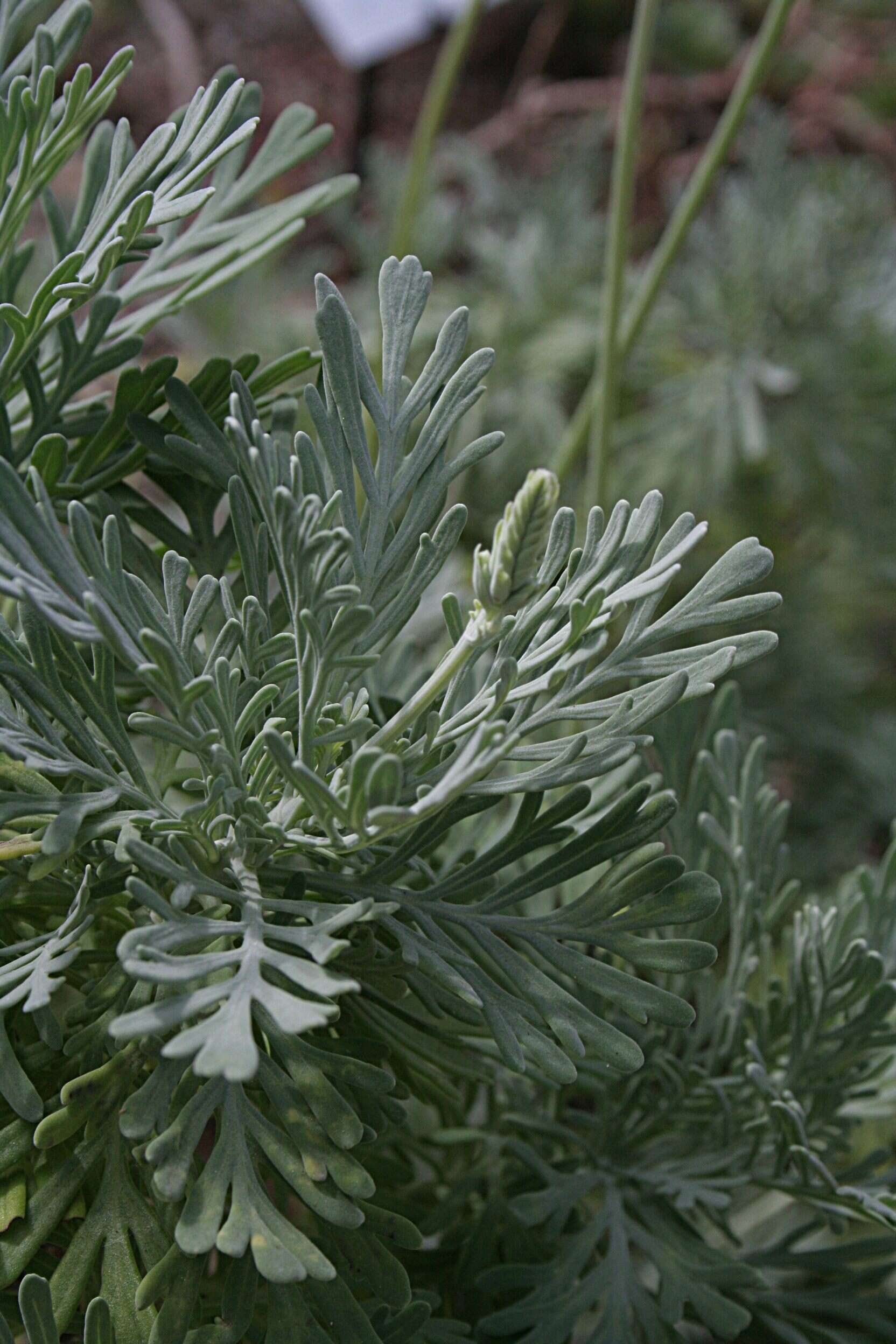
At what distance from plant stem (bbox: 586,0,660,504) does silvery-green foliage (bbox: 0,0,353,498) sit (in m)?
0.10

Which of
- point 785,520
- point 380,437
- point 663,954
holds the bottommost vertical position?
point 785,520

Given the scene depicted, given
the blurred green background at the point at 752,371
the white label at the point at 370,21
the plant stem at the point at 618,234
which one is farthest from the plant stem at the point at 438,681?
the white label at the point at 370,21

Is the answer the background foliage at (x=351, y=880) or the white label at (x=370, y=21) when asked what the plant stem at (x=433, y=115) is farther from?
the white label at (x=370, y=21)

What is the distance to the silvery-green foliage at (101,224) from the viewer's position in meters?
0.22

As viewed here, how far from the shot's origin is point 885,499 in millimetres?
863

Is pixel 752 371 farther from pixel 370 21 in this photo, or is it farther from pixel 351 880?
pixel 351 880

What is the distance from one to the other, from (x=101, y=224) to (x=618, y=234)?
0.59ft

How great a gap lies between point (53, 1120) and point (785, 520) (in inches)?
33.1

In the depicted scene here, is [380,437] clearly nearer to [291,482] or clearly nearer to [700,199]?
[291,482]

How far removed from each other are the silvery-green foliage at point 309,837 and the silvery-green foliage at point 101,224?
0.02 metres

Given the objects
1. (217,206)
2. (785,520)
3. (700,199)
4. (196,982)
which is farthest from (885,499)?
(196,982)

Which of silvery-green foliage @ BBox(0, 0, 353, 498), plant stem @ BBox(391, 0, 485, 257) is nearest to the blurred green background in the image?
plant stem @ BBox(391, 0, 485, 257)

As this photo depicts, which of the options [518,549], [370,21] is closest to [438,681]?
[518,549]

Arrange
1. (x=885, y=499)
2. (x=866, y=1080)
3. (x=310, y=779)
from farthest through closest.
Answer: (x=885, y=499) → (x=866, y=1080) → (x=310, y=779)
